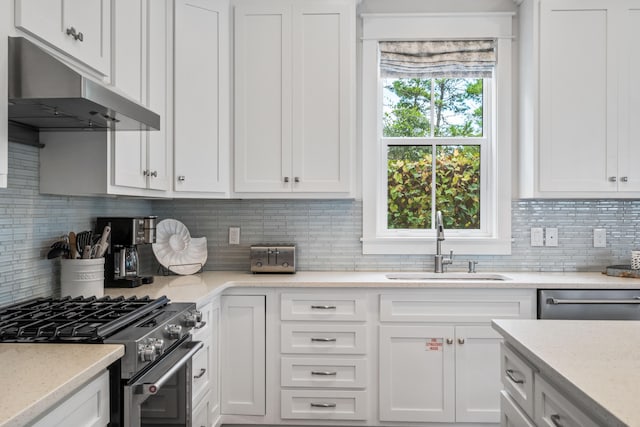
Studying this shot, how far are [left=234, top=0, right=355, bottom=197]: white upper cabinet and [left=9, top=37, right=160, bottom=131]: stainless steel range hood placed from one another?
1.18 meters

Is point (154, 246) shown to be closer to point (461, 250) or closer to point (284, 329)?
point (284, 329)

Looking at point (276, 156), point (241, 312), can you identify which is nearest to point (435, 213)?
point (276, 156)

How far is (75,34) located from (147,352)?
115cm

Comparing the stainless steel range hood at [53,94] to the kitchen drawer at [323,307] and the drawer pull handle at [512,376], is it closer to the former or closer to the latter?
the kitchen drawer at [323,307]

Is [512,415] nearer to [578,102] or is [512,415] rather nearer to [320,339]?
[320,339]

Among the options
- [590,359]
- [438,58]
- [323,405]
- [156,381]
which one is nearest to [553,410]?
[590,359]

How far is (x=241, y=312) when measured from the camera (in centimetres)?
281

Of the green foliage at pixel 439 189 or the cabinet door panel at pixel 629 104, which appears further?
the green foliage at pixel 439 189

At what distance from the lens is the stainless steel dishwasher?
8.84ft

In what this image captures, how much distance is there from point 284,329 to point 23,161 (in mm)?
1541

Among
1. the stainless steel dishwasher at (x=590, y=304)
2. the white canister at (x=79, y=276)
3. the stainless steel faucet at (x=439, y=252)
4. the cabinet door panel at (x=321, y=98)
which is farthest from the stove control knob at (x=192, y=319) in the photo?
the stainless steel dishwasher at (x=590, y=304)

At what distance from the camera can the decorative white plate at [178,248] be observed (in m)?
3.10

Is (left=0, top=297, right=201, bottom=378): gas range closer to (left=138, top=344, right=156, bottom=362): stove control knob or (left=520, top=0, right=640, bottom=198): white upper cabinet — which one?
(left=138, top=344, right=156, bottom=362): stove control knob

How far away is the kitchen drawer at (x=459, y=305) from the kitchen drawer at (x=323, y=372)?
32 centimetres
